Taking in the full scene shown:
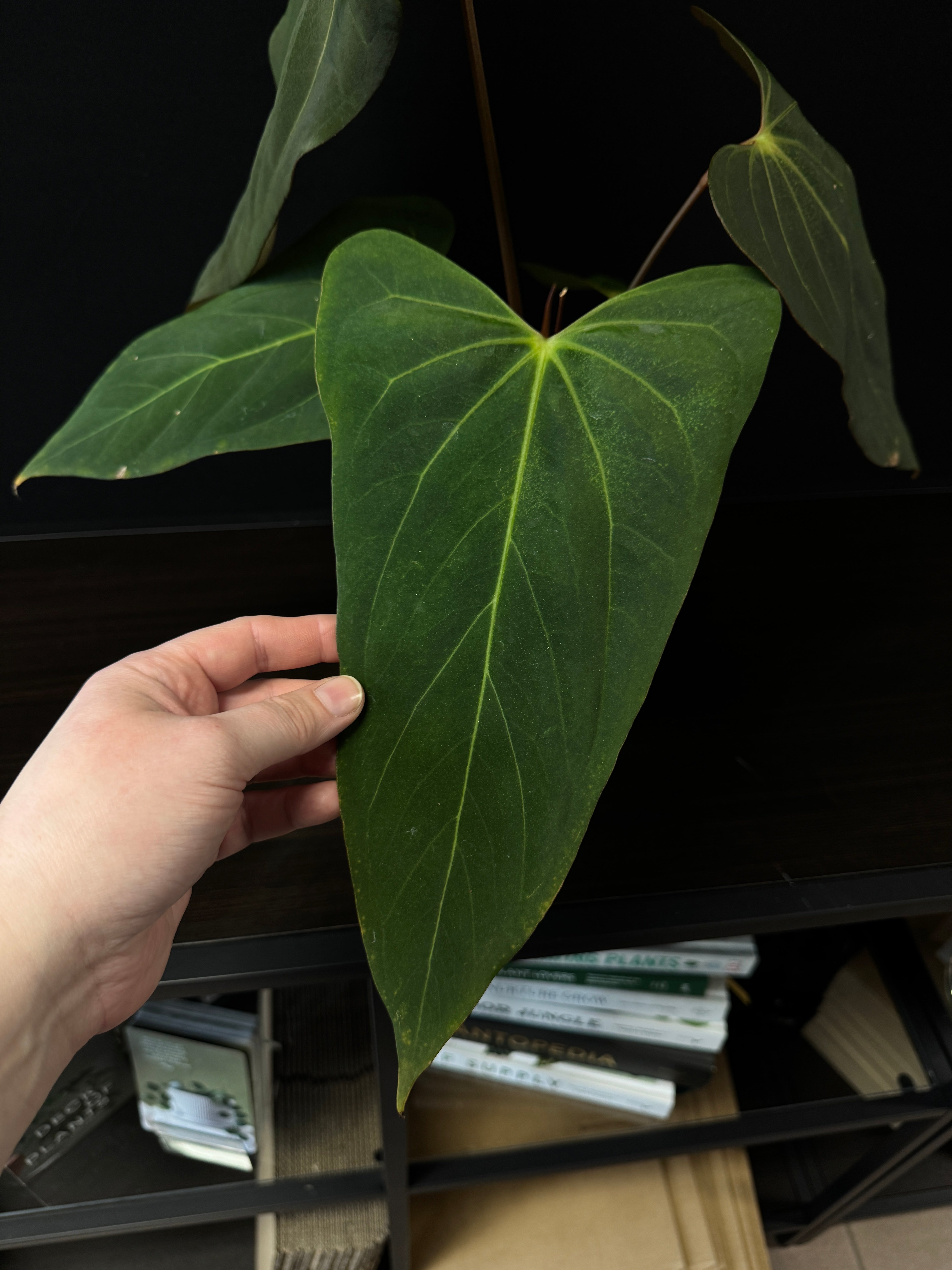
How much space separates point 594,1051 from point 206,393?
766 mm

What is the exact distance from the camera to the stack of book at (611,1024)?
0.88 m

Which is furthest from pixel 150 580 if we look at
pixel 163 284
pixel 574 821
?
pixel 574 821

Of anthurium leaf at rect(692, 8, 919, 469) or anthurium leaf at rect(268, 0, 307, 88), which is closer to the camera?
anthurium leaf at rect(692, 8, 919, 469)

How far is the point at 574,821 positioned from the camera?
45 cm

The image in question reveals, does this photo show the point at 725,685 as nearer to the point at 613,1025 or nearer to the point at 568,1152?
the point at 613,1025

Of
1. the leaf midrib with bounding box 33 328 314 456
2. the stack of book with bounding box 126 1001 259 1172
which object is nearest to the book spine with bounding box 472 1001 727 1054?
the stack of book with bounding box 126 1001 259 1172

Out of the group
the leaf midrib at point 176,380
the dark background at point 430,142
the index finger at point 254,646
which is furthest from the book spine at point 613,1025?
the dark background at point 430,142

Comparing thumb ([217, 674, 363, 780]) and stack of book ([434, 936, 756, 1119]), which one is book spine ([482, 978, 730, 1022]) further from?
thumb ([217, 674, 363, 780])

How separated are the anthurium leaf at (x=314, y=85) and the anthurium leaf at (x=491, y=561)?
9 cm

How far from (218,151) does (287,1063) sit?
3.08 feet

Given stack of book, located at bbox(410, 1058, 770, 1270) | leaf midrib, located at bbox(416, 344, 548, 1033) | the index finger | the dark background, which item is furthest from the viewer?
stack of book, located at bbox(410, 1058, 770, 1270)

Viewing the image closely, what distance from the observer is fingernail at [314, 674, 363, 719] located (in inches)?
18.5

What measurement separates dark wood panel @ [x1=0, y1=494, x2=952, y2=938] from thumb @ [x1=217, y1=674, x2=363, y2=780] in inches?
8.0

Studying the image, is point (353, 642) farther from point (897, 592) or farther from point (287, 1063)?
point (897, 592)
